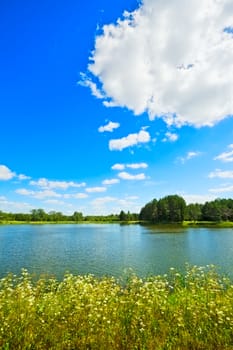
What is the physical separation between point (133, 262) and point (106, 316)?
858 inches

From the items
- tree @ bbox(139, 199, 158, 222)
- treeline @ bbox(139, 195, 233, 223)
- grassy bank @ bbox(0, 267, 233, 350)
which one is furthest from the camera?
tree @ bbox(139, 199, 158, 222)

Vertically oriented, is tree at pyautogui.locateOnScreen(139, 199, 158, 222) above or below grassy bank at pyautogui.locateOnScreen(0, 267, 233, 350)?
above

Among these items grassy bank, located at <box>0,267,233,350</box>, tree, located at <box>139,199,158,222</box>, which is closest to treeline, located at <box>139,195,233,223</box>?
tree, located at <box>139,199,158,222</box>

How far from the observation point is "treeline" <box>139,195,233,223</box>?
11900 cm

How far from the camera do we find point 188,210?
419 feet

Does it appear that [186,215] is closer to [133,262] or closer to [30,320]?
[133,262]

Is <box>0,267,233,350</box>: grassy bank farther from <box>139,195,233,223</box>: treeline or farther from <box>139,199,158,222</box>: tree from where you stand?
<box>139,199,158,222</box>: tree

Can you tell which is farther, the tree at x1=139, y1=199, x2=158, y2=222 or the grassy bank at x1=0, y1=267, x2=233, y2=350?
the tree at x1=139, y1=199, x2=158, y2=222

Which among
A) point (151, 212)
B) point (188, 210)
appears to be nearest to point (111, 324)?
point (188, 210)

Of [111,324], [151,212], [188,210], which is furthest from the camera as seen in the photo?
[151,212]

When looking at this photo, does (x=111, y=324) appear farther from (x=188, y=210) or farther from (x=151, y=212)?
(x=151, y=212)

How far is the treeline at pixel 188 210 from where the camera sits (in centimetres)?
11900

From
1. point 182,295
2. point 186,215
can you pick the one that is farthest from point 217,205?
point 182,295

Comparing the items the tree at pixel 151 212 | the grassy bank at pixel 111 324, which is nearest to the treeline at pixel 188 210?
the tree at pixel 151 212
